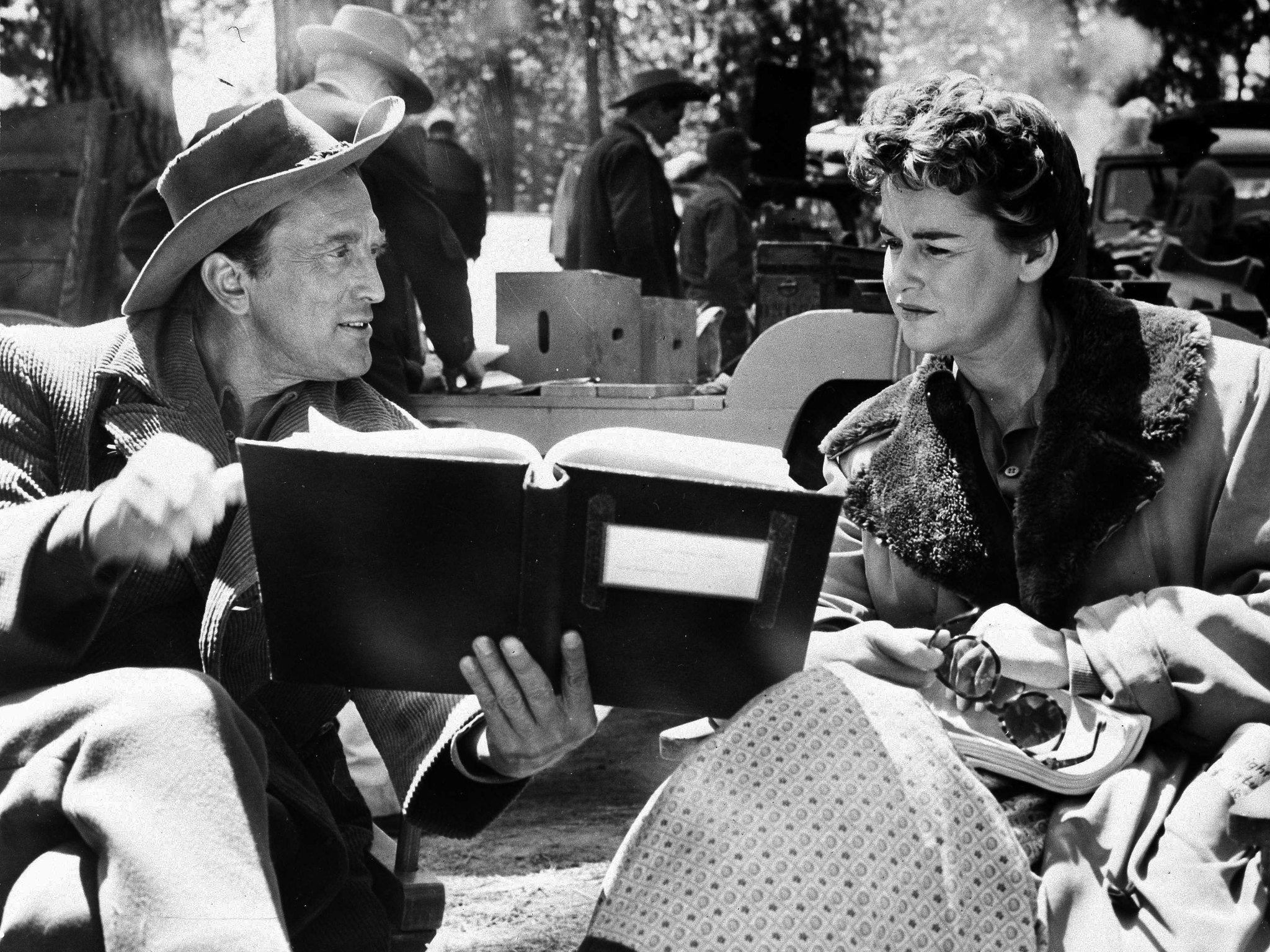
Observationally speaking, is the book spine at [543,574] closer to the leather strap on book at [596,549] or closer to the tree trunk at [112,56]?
the leather strap on book at [596,549]

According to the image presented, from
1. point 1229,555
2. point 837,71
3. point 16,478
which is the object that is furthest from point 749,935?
point 837,71

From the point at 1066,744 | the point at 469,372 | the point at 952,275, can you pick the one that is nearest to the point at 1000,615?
the point at 1066,744

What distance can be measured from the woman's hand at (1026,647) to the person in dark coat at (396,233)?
2853 mm

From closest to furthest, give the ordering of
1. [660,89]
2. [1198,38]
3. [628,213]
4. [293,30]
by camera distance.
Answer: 1. [293,30]
2. [628,213]
3. [660,89]
4. [1198,38]

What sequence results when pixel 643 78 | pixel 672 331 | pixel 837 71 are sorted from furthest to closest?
1. pixel 837 71
2. pixel 643 78
3. pixel 672 331

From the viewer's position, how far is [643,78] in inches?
326

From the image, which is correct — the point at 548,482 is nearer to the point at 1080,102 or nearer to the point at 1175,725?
the point at 1175,725

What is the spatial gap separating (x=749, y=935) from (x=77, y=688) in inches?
33.7

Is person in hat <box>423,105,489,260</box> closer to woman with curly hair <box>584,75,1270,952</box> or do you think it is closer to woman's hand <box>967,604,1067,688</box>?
woman with curly hair <box>584,75,1270,952</box>

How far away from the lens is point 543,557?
1.80 meters

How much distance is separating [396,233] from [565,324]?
2.15 feet

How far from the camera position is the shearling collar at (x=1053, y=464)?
2309 millimetres

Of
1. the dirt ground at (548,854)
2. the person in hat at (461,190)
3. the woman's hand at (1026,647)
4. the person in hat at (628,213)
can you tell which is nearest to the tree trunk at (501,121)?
the person in hat at (461,190)

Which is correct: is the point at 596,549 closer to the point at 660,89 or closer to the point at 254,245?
the point at 254,245
